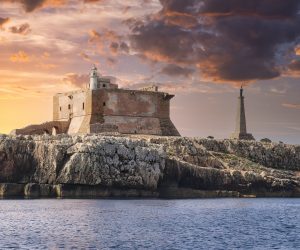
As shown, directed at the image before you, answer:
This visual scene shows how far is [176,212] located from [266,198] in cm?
3149

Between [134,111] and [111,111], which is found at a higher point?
[134,111]

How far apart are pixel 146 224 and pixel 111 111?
2240 inches

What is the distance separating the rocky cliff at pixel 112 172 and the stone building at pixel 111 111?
17.2 m

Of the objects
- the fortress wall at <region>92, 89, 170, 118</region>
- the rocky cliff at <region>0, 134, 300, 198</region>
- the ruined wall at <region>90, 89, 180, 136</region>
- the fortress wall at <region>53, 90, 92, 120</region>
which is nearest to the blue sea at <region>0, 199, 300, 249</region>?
the rocky cliff at <region>0, 134, 300, 198</region>

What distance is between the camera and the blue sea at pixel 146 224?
4750 centimetres

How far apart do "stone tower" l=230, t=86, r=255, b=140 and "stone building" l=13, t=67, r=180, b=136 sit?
34.9 feet

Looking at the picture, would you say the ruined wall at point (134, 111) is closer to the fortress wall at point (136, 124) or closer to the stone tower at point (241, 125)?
the fortress wall at point (136, 124)

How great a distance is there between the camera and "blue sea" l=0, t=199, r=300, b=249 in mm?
47500

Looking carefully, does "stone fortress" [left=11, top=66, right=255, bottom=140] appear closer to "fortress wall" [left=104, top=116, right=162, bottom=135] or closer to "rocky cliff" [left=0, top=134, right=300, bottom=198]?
"fortress wall" [left=104, top=116, right=162, bottom=135]

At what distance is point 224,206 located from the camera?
78.7 meters

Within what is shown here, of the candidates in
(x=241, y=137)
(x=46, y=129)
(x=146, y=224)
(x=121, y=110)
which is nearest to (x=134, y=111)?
(x=121, y=110)

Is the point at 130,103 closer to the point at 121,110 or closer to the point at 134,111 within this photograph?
the point at 134,111

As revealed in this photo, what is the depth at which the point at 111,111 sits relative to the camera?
373ft

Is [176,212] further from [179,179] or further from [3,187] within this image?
[3,187]
